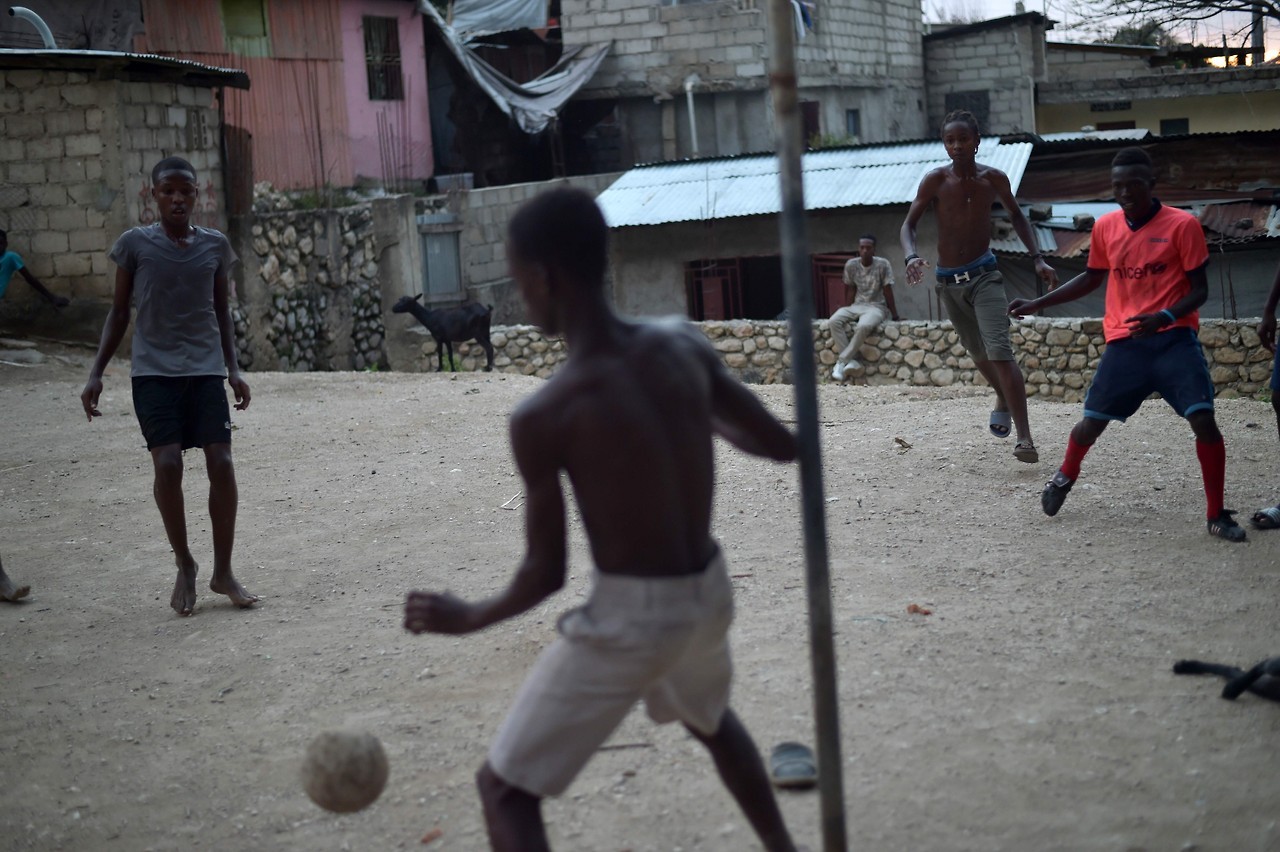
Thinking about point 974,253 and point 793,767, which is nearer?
point 793,767

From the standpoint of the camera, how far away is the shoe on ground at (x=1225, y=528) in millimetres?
5477

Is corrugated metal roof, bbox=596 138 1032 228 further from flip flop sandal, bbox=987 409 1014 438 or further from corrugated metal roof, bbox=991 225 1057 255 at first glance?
flip flop sandal, bbox=987 409 1014 438

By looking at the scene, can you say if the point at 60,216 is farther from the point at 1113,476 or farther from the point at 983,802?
the point at 983,802

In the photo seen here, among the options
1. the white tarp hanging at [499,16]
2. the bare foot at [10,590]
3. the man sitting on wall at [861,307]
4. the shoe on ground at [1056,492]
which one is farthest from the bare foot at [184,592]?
the white tarp hanging at [499,16]

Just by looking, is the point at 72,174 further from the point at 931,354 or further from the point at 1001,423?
the point at 1001,423

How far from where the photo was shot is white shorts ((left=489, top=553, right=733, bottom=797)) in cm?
235

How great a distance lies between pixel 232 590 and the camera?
5344 mm

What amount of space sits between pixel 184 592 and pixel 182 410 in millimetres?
754

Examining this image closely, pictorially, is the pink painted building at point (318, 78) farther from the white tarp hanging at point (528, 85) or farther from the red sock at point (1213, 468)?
the red sock at point (1213, 468)

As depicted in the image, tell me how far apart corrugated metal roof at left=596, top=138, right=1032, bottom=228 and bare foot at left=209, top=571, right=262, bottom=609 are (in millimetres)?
12121

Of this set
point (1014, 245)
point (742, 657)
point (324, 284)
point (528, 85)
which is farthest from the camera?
point (528, 85)

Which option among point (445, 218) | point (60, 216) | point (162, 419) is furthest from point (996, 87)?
point (162, 419)

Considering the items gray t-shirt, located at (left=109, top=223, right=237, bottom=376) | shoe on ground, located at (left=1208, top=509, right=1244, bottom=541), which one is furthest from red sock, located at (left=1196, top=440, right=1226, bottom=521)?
gray t-shirt, located at (left=109, top=223, right=237, bottom=376)

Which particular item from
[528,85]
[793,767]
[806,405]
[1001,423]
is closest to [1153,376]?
[1001,423]
